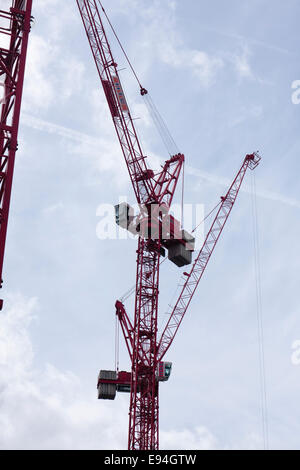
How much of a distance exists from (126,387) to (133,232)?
23.5 m

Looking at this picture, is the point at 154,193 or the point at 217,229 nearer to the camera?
the point at 154,193

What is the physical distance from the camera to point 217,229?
10512cm

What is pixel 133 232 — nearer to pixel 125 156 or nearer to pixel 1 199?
pixel 125 156

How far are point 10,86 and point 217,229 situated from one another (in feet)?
232

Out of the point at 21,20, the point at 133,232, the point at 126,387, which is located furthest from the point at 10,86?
the point at 126,387

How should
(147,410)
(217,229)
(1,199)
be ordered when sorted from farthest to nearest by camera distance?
(217,229)
(147,410)
(1,199)
